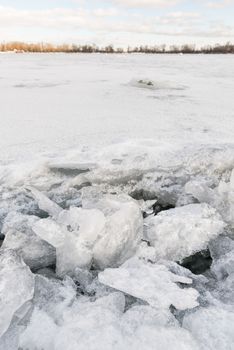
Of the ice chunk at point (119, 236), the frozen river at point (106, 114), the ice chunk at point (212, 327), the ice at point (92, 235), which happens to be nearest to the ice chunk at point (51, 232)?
the ice at point (92, 235)

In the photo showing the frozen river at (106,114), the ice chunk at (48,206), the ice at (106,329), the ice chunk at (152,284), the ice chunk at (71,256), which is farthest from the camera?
the frozen river at (106,114)

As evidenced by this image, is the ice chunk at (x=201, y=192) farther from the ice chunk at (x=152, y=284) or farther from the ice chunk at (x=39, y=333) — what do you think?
the ice chunk at (x=39, y=333)

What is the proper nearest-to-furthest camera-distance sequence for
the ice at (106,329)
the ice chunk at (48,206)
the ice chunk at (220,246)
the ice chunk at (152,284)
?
the ice at (106,329) → the ice chunk at (152,284) → the ice chunk at (220,246) → the ice chunk at (48,206)

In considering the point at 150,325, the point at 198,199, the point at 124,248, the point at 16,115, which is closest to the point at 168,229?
the point at 124,248

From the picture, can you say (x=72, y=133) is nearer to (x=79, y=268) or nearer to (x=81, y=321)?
(x=79, y=268)

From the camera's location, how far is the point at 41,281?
1173mm

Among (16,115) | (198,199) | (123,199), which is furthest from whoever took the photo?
(16,115)

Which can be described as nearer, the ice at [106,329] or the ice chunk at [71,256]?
the ice at [106,329]

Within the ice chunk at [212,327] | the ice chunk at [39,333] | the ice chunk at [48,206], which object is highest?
the ice chunk at [48,206]

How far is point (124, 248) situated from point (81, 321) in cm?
37

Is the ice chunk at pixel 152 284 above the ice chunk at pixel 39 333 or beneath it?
above

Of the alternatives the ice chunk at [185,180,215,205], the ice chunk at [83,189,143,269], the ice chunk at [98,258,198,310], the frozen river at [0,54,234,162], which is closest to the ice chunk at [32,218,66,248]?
the ice chunk at [83,189,143,269]

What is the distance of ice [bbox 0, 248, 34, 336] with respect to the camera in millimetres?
981

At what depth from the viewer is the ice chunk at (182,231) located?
4.41 ft
